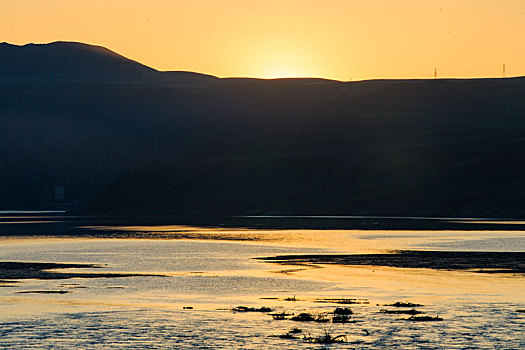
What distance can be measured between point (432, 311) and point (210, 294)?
1195 centimetres

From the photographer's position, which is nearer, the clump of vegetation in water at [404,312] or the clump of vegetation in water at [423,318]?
the clump of vegetation in water at [423,318]

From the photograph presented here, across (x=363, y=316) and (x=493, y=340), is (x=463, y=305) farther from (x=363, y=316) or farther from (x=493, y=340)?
(x=493, y=340)

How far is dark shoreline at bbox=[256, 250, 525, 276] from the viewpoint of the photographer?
221 ft

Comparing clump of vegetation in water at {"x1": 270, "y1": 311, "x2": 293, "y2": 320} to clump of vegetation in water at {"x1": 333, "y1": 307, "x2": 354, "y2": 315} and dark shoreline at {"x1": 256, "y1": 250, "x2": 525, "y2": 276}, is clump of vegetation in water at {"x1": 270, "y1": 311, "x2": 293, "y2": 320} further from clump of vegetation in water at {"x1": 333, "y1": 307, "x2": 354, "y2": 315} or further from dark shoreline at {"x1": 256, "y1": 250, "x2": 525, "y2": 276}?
dark shoreline at {"x1": 256, "y1": 250, "x2": 525, "y2": 276}

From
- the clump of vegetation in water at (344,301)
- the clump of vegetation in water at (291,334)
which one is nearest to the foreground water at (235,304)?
the clump of vegetation in water at (291,334)

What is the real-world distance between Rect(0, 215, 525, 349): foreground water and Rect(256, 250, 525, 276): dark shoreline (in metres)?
2.89

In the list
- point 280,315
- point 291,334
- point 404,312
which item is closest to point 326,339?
point 291,334

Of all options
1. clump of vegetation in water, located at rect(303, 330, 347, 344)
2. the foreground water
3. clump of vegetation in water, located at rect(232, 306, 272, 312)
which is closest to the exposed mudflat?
the foreground water

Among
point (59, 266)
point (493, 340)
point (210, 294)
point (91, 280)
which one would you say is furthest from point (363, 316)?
point (59, 266)

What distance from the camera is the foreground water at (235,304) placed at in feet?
120

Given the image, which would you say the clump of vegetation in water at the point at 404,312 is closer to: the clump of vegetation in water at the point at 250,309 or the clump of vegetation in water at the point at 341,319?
the clump of vegetation in water at the point at 341,319

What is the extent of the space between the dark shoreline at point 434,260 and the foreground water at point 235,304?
9.47 feet

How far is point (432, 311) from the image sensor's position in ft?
145

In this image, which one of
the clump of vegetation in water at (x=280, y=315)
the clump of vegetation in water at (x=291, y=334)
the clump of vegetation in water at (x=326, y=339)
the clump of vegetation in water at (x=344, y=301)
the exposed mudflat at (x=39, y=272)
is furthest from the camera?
the exposed mudflat at (x=39, y=272)
